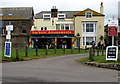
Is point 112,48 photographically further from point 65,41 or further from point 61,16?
point 61,16

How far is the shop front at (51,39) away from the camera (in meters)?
52.1

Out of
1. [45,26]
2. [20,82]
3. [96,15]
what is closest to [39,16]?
[45,26]

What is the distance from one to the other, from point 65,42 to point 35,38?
6.49m

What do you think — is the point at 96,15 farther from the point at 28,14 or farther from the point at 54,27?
the point at 28,14

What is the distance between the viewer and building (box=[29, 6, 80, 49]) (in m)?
52.2

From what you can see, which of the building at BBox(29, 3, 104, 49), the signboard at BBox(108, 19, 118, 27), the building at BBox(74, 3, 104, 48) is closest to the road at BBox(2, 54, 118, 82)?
the signboard at BBox(108, 19, 118, 27)

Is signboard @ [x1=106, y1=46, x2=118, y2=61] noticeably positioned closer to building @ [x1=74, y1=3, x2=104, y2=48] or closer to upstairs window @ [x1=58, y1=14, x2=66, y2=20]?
building @ [x1=74, y1=3, x2=104, y2=48]

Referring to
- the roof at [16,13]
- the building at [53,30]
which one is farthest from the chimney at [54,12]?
the roof at [16,13]

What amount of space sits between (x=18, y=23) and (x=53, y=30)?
10040 millimetres

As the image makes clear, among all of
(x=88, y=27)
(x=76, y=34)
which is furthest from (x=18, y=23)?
(x=88, y=27)

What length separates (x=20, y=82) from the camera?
9.77 meters

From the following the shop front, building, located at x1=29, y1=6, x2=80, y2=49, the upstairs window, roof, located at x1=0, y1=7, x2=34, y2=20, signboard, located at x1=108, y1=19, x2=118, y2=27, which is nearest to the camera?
signboard, located at x1=108, y1=19, x2=118, y2=27

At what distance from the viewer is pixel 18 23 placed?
5750 centimetres

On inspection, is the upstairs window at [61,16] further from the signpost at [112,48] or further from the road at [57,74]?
the road at [57,74]
